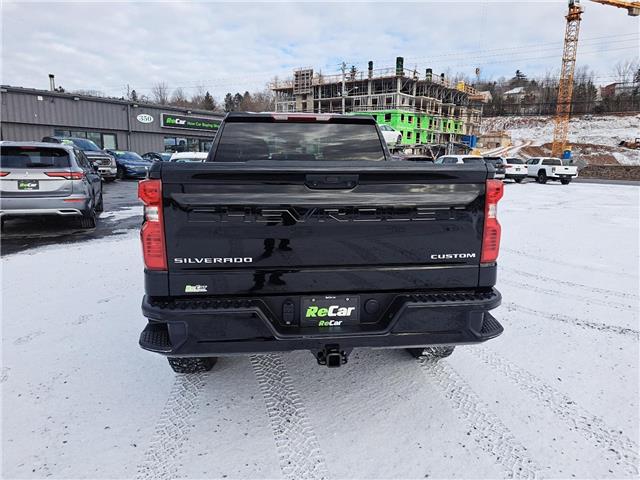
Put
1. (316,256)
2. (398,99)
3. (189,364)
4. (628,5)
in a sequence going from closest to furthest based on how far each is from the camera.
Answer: (316,256), (189,364), (628,5), (398,99)

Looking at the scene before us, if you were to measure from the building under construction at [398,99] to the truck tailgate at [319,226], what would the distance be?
225 feet

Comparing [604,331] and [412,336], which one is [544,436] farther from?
[604,331]

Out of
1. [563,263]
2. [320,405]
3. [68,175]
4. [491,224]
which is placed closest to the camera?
[491,224]

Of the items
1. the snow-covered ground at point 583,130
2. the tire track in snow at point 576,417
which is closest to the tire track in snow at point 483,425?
the tire track in snow at point 576,417

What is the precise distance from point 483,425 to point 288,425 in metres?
1.26

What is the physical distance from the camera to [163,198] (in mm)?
2215

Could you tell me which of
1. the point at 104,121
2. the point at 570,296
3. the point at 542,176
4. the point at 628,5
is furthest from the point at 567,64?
the point at 570,296

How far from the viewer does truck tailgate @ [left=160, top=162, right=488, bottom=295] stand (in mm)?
2240

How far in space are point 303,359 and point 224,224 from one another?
1.68 m

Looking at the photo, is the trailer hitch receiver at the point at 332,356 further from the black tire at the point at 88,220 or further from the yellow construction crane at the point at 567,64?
the yellow construction crane at the point at 567,64

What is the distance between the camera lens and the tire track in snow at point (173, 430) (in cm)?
223

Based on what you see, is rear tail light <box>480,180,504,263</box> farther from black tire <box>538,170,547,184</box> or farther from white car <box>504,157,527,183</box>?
black tire <box>538,170,547,184</box>

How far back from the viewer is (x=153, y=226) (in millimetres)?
2246

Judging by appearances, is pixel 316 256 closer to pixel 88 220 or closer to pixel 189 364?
pixel 189 364
